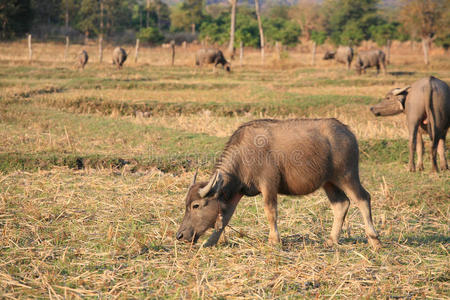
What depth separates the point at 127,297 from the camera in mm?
3193

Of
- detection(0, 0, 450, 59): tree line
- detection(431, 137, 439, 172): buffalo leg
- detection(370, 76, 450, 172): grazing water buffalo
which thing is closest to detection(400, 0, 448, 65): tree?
detection(0, 0, 450, 59): tree line

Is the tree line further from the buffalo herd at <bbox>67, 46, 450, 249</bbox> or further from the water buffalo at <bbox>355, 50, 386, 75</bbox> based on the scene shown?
the buffalo herd at <bbox>67, 46, 450, 249</bbox>

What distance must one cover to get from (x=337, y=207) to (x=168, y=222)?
1.57 m

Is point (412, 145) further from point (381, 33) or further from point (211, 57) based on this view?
point (381, 33)

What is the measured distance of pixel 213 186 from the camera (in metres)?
3.87

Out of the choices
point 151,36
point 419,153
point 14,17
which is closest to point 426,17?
point 151,36

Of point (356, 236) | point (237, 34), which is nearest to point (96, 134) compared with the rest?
point (356, 236)

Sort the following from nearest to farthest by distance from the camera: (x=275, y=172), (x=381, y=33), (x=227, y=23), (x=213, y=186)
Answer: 1. (x=213, y=186)
2. (x=275, y=172)
3. (x=381, y=33)
4. (x=227, y=23)

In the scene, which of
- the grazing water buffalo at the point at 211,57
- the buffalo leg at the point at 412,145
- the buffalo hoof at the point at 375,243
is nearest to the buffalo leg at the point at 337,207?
the buffalo hoof at the point at 375,243

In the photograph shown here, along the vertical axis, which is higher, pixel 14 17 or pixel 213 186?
pixel 14 17

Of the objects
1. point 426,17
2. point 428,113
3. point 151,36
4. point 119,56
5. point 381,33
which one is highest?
point 426,17

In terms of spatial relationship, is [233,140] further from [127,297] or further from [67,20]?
[67,20]

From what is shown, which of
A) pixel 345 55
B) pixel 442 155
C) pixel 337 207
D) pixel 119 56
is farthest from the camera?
pixel 345 55

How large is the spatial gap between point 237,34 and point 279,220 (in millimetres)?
31287
